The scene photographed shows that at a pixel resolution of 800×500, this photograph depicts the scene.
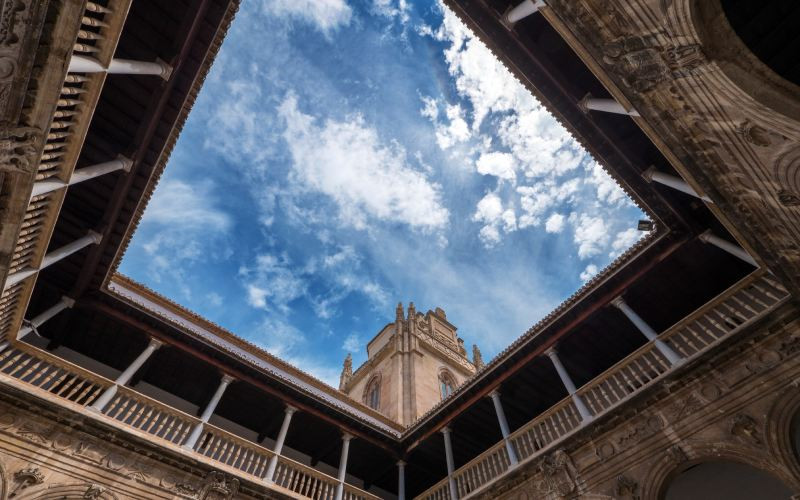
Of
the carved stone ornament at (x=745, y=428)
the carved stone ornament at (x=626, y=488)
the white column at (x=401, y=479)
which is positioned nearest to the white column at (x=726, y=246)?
the carved stone ornament at (x=745, y=428)

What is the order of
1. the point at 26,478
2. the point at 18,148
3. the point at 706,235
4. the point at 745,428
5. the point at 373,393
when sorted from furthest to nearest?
the point at 373,393
the point at 706,235
the point at 26,478
the point at 745,428
the point at 18,148

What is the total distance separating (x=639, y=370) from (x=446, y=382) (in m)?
18.2

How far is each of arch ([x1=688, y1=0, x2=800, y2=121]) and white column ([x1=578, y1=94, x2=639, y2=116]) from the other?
1.91m

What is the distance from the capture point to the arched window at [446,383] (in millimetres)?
26345

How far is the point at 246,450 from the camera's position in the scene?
11.2 meters

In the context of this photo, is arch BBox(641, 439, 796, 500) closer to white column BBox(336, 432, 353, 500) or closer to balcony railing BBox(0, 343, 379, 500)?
white column BBox(336, 432, 353, 500)

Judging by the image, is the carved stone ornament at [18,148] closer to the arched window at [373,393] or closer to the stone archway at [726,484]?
the stone archway at [726,484]

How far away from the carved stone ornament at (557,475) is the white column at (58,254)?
11724 mm

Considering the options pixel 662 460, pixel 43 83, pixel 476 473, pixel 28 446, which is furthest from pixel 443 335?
pixel 43 83

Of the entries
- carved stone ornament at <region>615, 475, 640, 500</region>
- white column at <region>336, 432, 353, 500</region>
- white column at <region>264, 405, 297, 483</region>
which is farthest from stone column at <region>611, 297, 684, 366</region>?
white column at <region>264, 405, 297, 483</region>

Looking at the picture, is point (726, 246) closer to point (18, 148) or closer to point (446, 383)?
point (18, 148)

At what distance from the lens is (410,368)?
Answer: 2522cm

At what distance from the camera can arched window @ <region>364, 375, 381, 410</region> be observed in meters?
25.7

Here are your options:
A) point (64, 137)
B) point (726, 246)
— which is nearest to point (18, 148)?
point (64, 137)
